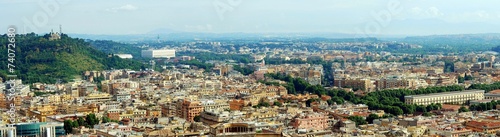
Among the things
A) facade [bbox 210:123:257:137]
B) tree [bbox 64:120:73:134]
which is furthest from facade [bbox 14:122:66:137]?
facade [bbox 210:123:257:137]

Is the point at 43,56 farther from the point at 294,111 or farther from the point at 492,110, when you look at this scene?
the point at 492,110

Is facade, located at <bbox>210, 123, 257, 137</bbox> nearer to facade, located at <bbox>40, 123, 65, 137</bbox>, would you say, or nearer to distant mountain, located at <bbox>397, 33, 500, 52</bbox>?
facade, located at <bbox>40, 123, 65, 137</bbox>

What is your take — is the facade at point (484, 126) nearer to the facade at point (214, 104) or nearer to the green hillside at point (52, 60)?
the facade at point (214, 104)

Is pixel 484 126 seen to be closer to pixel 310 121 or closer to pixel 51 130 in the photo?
pixel 310 121

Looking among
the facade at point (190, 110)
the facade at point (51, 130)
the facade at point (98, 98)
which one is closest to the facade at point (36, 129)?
the facade at point (51, 130)

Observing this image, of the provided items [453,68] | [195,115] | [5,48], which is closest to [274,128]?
[195,115]

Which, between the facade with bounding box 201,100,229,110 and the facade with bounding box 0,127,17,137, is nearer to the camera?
the facade with bounding box 0,127,17,137

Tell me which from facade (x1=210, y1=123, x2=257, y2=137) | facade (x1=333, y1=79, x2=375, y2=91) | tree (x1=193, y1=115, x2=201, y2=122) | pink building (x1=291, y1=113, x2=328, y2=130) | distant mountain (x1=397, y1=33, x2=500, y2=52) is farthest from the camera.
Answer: distant mountain (x1=397, y1=33, x2=500, y2=52)
